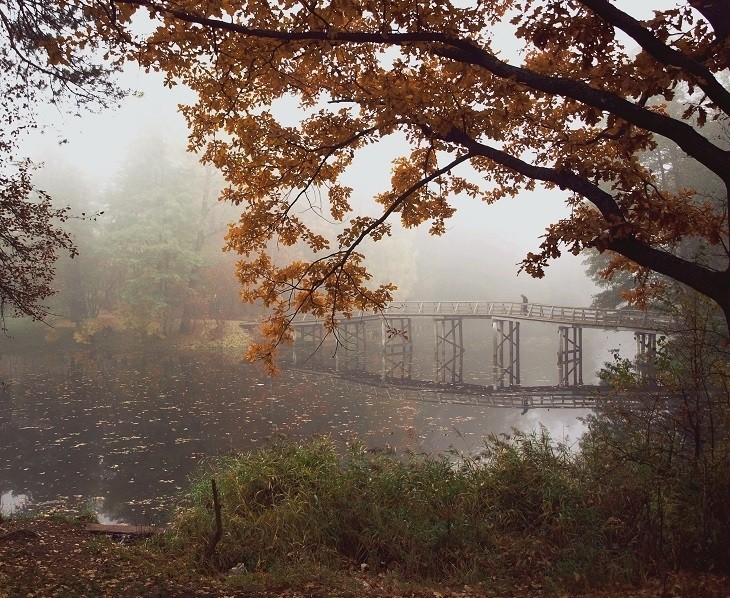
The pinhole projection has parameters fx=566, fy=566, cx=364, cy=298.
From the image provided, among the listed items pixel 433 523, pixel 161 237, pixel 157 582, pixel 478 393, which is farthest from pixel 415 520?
pixel 161 237

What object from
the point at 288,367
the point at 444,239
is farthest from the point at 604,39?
the point at 444,239

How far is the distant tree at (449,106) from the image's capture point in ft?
13.3

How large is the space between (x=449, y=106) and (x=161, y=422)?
1400cm

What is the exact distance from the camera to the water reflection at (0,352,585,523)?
37.2ft

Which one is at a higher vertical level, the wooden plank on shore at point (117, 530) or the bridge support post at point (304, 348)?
the bridge support post at point (304, 348)

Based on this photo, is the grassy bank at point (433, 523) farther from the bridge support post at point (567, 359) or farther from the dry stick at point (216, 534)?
the bridge support post at point (567, 359)

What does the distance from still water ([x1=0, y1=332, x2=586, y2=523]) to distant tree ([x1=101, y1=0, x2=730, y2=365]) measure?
3.83 m

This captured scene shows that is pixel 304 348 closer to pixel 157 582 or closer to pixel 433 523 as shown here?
pixel 433 523

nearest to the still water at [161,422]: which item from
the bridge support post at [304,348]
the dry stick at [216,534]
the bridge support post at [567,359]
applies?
the dry stick at [216,534]

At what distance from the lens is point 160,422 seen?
16266mm

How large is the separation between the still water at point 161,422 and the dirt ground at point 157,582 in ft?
10.9

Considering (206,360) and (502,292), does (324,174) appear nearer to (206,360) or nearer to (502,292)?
(206,360)

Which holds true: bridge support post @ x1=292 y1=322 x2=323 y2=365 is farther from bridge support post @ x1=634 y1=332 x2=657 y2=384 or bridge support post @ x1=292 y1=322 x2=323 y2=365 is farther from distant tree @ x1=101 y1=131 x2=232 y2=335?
bridge support post @ x1=634 y1=332 x2=657 y2=384

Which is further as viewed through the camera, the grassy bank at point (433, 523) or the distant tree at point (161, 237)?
the distant tree at point (161, 237)
